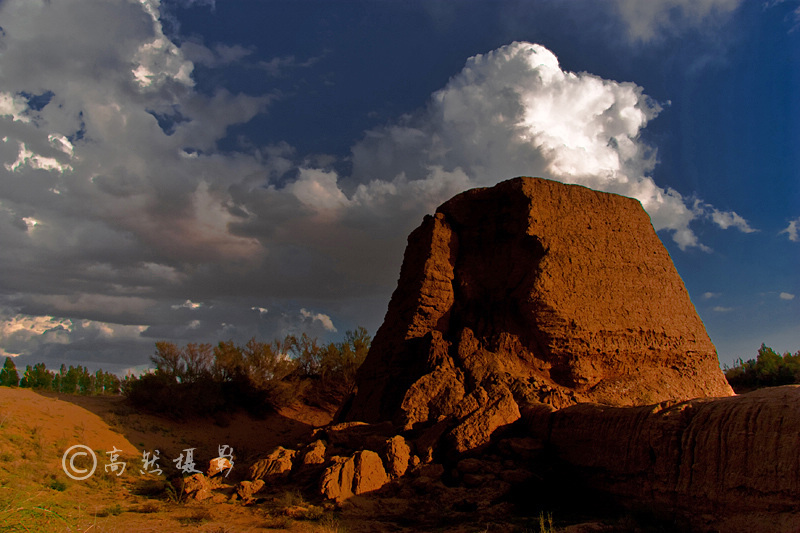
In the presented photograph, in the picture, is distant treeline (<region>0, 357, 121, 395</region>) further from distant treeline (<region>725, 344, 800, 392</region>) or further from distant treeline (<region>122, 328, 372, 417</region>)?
distant treeline (<region>725, 344, 800, 392</region>)

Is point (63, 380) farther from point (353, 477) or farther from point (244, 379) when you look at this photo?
point (353, 477)

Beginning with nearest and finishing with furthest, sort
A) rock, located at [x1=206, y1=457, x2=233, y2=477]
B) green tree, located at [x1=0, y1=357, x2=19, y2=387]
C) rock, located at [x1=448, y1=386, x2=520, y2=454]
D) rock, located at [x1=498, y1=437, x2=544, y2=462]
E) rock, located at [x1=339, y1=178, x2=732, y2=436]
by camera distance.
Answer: rock, located at [x1=498, y1=437, x2=544, y2=462] < rock, located at [x1=448, y1=386, x2=520, y2=454] < rock, located at [x1=339, y1=178, x2=732, y2=436] < rock, located at [x1=206, y1=457, x2=233, y2=477] < green tree, located at [x1=0, y1=357, x2=19, y2=387]

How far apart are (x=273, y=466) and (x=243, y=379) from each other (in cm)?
1104

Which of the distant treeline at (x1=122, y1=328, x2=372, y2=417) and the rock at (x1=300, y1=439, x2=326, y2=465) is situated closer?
the rock at (x1=300, y1=439, x2=326, y2=465)

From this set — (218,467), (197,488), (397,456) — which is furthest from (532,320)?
(218,467)

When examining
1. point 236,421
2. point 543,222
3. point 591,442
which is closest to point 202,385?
point 236,421

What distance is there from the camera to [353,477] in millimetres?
7059

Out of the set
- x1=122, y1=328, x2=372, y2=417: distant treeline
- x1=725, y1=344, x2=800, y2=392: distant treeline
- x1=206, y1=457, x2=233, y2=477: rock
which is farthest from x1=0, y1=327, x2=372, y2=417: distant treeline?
x1=725, y1=344, x2=800, y2=392: distant treeline

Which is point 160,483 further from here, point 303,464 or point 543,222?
point 543,222

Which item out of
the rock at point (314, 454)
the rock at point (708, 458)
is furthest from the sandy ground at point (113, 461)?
the rock at point (708, 458)

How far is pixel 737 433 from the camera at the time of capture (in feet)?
14.5

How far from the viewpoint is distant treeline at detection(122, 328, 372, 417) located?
16547 mm

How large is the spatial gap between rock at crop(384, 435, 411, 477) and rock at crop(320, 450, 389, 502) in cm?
13

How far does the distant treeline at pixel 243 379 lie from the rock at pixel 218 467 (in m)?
8.23
